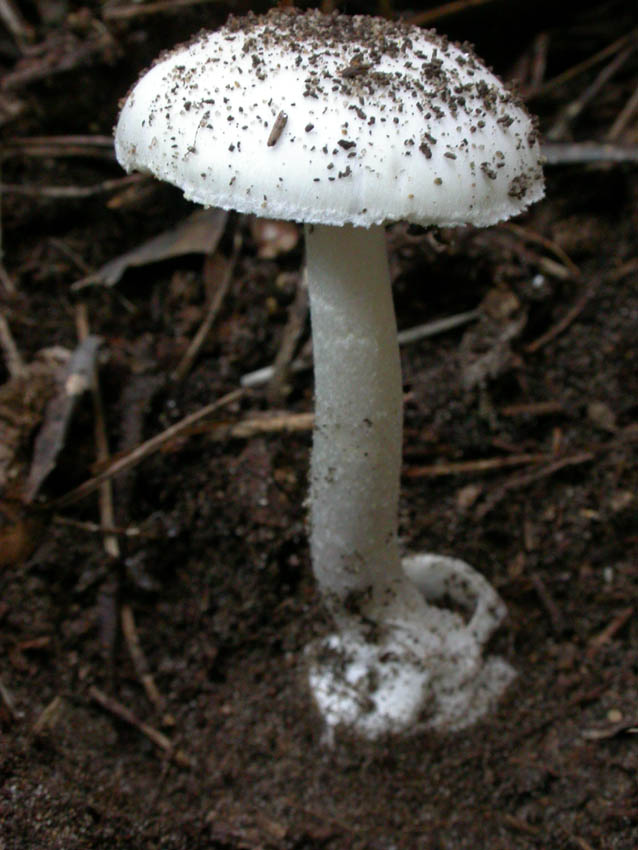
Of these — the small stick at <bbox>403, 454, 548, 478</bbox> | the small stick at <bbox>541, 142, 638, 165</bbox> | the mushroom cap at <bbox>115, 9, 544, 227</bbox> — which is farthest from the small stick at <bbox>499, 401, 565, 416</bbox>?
the mushroom cap at <bbox>115, 9, 544, 227</bbox>

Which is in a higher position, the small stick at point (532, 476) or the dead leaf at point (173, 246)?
the dead leaf at point (173, 246)

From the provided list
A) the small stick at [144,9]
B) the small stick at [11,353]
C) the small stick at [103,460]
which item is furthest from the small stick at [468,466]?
the small stick at [144,9]

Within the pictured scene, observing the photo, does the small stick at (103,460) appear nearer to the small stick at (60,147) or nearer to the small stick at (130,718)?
the small stick at (130,718)

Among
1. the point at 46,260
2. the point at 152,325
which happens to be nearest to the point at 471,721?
the point at 152,325

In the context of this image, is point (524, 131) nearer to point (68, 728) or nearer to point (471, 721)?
point (471, 721)

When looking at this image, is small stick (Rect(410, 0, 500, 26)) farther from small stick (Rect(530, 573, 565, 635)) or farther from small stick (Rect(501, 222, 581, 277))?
small stick (Rect(530, 573, 565, 635))
